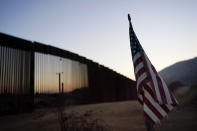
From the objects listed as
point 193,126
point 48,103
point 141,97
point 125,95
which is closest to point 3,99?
point 48,103

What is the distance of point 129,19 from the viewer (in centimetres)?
397

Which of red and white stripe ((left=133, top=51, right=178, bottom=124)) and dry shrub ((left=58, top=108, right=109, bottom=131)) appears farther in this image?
dry shrub ((left=58, top=108, right=109, bottom=131))

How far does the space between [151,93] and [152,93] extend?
2 cm

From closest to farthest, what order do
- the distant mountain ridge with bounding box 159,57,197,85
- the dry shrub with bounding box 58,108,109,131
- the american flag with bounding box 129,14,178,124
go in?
the american flag with bounding box 129,14,178,124 → the dry shrub with bounding box 58,108,109,131 → the distant mountain ridge with bounding box 159,57,197,85

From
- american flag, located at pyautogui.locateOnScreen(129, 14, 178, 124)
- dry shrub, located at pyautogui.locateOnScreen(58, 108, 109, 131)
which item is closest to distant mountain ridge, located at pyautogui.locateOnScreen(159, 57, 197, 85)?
dry shrub, located at pyautogui.locateOnScreen(58, 108, 109, 131)

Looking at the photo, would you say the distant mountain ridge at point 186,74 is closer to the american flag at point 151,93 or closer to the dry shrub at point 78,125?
the dry shrub at point 78,125

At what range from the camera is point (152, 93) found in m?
3.43

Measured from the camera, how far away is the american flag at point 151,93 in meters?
3.36

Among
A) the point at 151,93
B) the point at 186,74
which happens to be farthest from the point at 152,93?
the point at 186,74

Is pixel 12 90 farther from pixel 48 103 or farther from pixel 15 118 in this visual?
pixel 48 103

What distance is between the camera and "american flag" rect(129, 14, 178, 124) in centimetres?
336

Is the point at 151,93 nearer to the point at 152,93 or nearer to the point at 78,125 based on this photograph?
the point at 152,93

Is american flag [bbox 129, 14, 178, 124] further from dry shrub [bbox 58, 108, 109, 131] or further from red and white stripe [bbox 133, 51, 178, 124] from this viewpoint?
dry shrub [bbox 58, 108, 109, 131]

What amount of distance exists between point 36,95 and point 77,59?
193 inches
